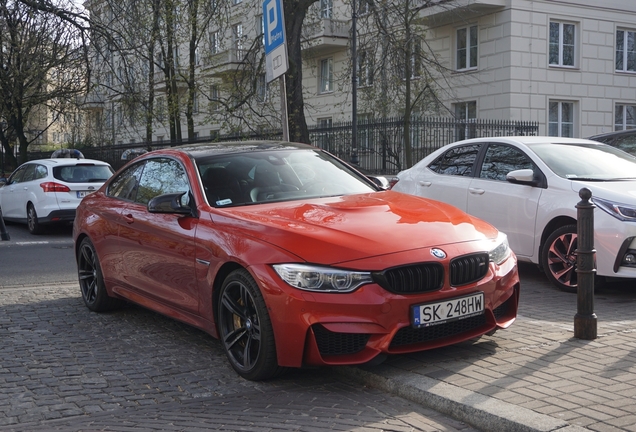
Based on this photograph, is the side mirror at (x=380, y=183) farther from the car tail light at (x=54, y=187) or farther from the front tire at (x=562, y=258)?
the car tail light at (x=54, y=187)

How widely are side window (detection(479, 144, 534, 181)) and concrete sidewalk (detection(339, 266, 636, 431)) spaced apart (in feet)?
8.70

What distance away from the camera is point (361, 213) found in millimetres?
5438

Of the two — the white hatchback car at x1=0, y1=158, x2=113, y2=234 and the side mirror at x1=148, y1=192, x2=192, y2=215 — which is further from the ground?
the side mirror at x1=148, y1=192, x2=192, y2=215

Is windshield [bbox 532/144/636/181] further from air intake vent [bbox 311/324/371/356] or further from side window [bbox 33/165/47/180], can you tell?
side window [bbox 33/165/47/180]

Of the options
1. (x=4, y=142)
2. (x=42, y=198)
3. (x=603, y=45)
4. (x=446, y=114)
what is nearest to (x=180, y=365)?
(x=42, y=198)

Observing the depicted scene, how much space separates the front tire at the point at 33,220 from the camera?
1617 centimetres

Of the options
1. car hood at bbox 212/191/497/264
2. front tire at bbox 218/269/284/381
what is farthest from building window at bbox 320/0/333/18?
front tire at bbox 218/269/284/381

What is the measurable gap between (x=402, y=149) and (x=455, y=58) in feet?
32.3

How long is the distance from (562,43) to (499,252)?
26.2 m

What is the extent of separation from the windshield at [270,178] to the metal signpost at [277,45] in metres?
2.27

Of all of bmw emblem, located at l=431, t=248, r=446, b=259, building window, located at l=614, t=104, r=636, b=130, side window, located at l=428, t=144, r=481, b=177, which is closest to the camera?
bmw emblem, located at l=431, t=248, r=446, b=259

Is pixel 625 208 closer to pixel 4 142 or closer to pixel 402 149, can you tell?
pixel 402 149

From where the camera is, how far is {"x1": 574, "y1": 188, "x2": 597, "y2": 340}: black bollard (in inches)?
217

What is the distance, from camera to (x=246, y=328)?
16.9 ft
